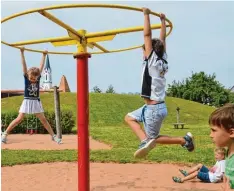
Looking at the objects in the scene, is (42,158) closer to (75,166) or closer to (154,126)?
(75,166)

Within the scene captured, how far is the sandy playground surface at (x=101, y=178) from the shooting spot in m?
4.82

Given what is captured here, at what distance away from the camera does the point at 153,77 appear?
390cm

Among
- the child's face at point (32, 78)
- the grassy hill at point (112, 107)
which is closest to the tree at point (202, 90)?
the grassy hill at point (112, 107)

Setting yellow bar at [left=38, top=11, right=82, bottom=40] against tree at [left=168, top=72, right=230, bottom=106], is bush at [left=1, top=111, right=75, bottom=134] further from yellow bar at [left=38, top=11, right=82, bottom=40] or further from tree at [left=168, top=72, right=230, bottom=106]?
tree at [left=168, top=72, right=230, bottom=106]

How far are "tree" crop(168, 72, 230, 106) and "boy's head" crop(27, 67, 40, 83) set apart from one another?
143 feet

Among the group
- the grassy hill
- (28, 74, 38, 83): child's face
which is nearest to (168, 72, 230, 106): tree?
the grassy hill

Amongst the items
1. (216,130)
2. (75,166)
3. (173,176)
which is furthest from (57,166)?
(216,130)

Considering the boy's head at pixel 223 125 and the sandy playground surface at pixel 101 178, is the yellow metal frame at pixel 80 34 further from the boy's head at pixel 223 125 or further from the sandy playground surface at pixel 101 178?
the sandy playground surface at pixel 101 178

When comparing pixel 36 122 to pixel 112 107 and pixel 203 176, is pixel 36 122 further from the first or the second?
pixel 112 107

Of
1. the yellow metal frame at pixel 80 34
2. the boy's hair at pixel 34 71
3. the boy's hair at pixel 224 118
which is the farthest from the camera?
the boy's hair at pixel 34 71

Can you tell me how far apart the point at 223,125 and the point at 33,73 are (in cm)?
519

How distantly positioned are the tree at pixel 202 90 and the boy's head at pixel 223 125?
156ft

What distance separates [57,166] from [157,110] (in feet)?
10.1

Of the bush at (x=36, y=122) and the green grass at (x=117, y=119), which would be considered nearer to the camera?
the green grass at (x=117, y=119)
